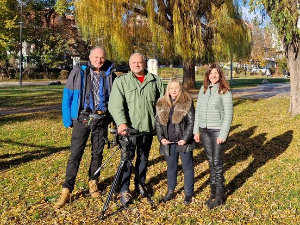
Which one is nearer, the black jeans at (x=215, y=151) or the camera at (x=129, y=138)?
the camera at (x=129, y=138)

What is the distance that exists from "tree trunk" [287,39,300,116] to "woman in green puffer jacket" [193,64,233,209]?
7814 millimetres

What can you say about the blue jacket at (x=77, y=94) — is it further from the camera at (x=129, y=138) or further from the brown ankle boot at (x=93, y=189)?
the brown ankle boot at (x=93, y=189)

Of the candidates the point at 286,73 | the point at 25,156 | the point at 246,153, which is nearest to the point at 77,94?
the point at 25,156

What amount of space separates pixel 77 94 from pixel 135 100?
75cm

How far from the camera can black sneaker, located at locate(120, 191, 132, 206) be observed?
14.6ft

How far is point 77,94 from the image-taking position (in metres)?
4.40

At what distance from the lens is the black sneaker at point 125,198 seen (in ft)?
14.6

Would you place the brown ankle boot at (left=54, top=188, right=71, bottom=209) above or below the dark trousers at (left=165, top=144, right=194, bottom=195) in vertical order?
below

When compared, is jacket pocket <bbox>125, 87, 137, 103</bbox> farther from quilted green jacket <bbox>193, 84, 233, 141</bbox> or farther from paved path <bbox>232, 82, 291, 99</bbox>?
paved path <bbox>232, 82, 291, 99</bbox>

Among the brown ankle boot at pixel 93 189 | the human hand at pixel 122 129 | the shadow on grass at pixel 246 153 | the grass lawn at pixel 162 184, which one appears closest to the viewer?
the human hand at pixel 122 129

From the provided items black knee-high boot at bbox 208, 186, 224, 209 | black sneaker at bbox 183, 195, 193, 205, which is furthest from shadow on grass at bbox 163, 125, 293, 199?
black sneaker at bbox 183, 195, 193, 205

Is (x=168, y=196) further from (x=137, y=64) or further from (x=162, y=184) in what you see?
(x=137, y=64)

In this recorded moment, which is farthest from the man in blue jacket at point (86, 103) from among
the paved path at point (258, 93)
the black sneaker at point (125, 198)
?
the paved path at point (258, 93)

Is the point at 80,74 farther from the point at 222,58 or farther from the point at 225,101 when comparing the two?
the point at 222,58
